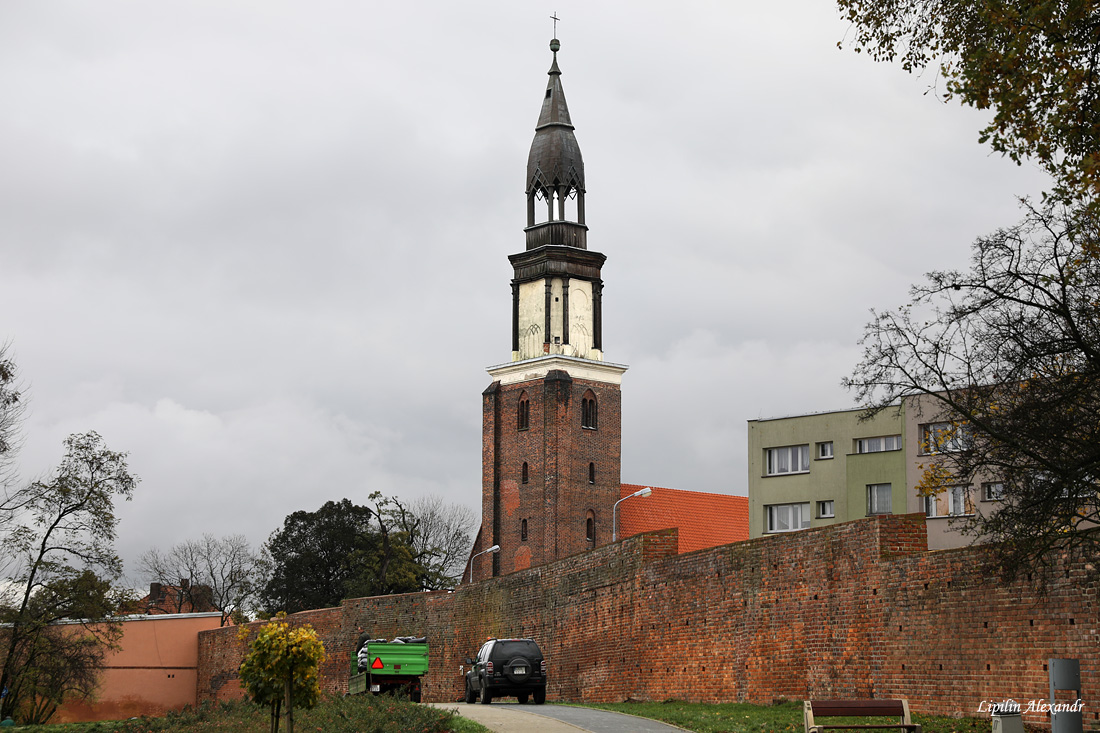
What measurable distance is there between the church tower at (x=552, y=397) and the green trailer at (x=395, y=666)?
46419mm

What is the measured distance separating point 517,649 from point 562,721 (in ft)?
30.2

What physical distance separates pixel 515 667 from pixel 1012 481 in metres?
13.9

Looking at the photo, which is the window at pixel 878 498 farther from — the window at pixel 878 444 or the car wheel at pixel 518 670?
the car wheel at pixel 518 670

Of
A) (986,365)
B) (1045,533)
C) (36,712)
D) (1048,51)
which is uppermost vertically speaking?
(1048,51)

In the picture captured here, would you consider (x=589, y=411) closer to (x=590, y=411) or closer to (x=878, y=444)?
(x=590, y=411)

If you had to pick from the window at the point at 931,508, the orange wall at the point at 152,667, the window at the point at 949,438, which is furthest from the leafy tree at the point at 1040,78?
the orange wall at the point at 152,667

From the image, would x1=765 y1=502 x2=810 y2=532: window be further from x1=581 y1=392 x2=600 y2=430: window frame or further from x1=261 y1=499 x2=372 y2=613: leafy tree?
x1=261 y1=499 x2=372 y2=613: leafy tree

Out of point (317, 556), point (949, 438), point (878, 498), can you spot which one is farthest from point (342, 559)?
point (949, 438)

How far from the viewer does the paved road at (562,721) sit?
1940 cm

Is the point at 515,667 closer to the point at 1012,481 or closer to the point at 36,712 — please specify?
the point at 1012,481

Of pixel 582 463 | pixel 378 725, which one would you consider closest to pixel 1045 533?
pixel 378 725

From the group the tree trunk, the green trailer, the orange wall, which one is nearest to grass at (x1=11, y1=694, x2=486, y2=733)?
the tree trunk

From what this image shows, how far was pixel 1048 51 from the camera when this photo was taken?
49.4 ft

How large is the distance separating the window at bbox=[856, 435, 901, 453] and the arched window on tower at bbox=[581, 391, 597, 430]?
22.0 meters
